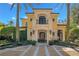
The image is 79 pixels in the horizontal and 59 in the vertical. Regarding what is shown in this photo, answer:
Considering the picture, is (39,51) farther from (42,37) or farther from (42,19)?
(42,19)

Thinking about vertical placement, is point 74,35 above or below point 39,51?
above

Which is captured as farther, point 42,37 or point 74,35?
point 42,37

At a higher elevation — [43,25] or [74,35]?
[43,25]

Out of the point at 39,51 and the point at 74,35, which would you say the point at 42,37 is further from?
the point at 74,35

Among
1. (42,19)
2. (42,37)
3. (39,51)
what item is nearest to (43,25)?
(42,19)

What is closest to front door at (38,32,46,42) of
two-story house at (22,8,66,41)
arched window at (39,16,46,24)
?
two-story house at (22,8,66,41)

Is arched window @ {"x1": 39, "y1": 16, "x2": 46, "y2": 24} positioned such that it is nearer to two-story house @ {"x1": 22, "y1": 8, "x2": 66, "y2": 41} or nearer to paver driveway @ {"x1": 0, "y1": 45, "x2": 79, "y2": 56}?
two-story house @ {"x1": 22, "y1": 8, "x2": 66, "y2": 41}

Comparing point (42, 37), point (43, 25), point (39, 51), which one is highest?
point (43, 25)

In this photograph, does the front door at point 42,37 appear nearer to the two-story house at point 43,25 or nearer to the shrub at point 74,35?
the two-story house at point 43,25
